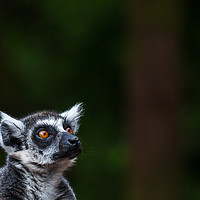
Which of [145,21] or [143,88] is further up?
[145,21]

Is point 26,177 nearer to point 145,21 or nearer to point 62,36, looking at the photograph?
point 145,21

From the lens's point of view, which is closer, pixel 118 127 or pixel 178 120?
pixel 178 120

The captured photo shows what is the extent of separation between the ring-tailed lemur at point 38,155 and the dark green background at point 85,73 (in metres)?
8.21

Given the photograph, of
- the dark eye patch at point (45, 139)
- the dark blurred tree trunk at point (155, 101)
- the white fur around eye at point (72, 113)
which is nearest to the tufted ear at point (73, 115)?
the white fur around eye at point (72, 113)

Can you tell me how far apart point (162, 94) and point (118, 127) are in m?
3.44

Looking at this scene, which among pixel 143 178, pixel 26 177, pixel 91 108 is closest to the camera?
pixel 26 177

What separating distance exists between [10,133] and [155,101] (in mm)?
6712

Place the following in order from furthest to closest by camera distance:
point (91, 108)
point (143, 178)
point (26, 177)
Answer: point (91, 108) < point (143, 178) < point (26, 177)

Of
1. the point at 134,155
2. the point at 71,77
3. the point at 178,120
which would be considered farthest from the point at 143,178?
the point at 71,77

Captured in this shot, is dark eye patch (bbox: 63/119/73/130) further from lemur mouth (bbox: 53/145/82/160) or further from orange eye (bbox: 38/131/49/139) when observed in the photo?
lemur mouth (bbox: 53/145/82/160)

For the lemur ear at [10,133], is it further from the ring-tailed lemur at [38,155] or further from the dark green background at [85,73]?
the dark green background at [85,73]

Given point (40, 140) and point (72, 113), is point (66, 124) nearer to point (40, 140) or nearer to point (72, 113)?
point (72, 113)

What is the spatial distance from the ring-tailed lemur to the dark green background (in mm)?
8213

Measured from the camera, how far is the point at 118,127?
16609 mm
